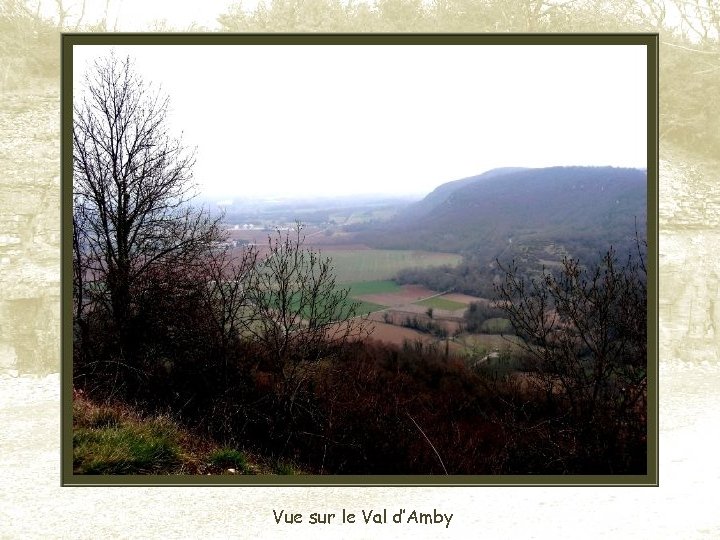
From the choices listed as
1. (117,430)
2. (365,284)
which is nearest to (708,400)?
(365,284)

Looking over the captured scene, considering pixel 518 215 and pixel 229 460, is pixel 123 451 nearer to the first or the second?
pixel 229 460

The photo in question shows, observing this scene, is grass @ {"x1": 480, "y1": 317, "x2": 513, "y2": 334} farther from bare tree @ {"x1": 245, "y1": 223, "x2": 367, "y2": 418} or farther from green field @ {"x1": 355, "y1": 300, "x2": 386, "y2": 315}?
bare tree @ {"x1": 245, "y1": 223, "x2": 367, "y2": 418}

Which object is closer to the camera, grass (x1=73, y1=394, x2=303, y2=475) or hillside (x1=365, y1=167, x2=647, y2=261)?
grass (x1=73, y1=394, x2=303, y2=475)

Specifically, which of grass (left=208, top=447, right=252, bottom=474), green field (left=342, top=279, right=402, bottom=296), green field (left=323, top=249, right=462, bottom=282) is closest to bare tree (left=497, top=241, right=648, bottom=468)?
green field (left=323, top=249, right=462, bottom=282)

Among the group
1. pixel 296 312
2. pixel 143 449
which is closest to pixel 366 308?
pixel 296 312

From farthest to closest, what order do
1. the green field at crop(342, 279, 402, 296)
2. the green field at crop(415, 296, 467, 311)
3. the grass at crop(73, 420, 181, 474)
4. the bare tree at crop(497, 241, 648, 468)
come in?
1. the green field at crop(415, 296, 467, 311)
2. the green field at crop(342, 279, 402, 296)
3. the bare tree at crop(497, 241, 648, 468)
4. the grass at crop(73, 420, 181, 474)

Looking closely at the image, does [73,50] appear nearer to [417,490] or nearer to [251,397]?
[251,397]
